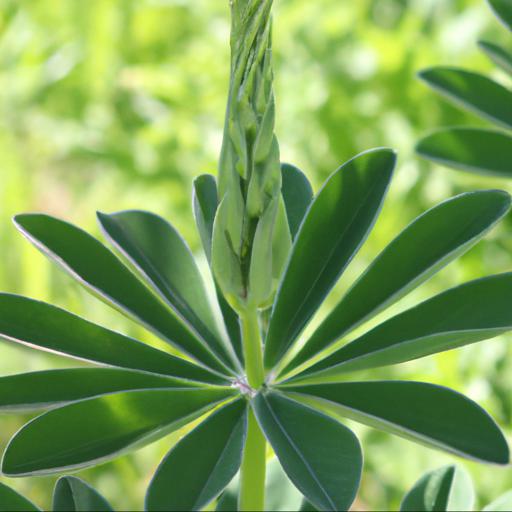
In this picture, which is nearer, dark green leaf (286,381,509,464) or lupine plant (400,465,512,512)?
dark green leaf (286,381,509,464)

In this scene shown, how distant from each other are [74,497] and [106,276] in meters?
0.13

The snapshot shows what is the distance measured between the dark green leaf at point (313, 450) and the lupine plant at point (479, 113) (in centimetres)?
19

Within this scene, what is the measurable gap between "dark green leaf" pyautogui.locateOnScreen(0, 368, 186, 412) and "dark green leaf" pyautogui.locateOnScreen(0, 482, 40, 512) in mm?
70

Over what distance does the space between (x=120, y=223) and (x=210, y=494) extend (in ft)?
0.54

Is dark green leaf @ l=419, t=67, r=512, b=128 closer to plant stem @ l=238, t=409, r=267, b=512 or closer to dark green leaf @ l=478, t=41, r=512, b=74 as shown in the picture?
dark green leaf @ l=478, t=41, r=512, b=74

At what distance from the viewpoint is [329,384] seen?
38 cm

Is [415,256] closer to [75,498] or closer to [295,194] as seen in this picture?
[295,194]

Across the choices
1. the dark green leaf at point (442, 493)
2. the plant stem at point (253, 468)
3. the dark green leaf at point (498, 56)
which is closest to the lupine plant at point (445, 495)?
the dark green leaf at point (442, 493)

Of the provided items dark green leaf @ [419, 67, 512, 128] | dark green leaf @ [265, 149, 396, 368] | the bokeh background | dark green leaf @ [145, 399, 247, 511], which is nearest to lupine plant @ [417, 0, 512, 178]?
dark green leaf @ [419, 67, 512, 128]

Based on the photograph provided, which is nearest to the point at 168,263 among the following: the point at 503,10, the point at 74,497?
the point at 74,497

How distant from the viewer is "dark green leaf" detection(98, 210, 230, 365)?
43 centimetres

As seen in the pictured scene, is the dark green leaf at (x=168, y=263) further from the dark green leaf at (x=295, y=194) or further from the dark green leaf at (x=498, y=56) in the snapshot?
the dark green leaf at (x=498, y=56)

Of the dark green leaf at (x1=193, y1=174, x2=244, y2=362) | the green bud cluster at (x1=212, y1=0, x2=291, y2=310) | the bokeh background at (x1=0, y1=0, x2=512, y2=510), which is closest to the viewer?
the green bud cluster at (x1=212, y1=0, x2=291, y2=310)

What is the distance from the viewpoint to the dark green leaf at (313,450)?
0.32 meters
